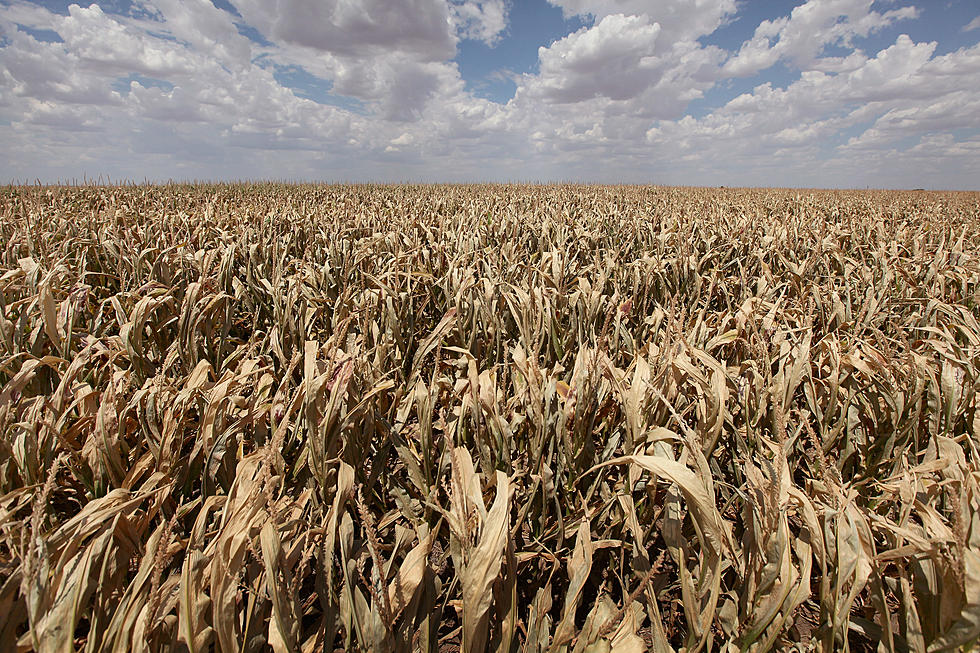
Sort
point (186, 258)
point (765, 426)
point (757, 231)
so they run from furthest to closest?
point (757, 231) < point (186, 258) < point (765, 426)

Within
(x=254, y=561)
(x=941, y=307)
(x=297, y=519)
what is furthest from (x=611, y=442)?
(x=941, y=307)

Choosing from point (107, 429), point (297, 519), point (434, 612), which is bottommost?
point (434, 612)

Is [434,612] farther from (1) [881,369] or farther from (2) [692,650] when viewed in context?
(1) [881,369]

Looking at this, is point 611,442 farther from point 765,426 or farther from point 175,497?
point 175,497

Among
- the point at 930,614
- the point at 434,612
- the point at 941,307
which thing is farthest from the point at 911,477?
the point at 941,307

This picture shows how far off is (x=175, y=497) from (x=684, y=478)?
1.47m

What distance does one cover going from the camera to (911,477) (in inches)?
48.6

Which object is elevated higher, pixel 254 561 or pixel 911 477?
pixel 911 477

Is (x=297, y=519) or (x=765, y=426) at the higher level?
(x=297, y=519)

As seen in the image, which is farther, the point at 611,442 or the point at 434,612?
the point at 611,442

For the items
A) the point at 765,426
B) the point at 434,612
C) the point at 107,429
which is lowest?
the point at 434,612

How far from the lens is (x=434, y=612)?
3.85ft

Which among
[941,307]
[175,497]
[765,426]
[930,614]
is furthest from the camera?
[941,307]

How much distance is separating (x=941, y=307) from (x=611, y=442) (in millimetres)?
2368
